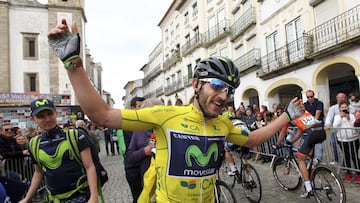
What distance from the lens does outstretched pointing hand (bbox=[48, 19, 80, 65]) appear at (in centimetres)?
148

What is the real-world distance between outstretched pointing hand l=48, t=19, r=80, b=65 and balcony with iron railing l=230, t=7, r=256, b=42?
18539 millimetres

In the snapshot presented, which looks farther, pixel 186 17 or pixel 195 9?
pixel 186 17

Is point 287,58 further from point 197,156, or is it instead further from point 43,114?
point 197,156

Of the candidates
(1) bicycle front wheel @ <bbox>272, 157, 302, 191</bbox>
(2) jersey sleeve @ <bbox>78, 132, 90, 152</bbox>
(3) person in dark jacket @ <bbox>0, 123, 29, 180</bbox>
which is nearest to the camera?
(2) jersey sleeve @ <bbox>78, 132, 90, 152</bbox>

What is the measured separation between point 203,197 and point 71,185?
1343mm

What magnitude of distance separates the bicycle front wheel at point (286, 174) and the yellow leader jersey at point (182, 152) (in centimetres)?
471

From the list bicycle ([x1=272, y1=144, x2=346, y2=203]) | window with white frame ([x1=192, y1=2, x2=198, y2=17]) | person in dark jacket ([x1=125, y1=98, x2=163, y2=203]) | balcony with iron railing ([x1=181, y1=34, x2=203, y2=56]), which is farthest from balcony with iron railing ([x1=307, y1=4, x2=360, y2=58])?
window with white frame ([x1=192, y1=2, x2=198, y2=17])

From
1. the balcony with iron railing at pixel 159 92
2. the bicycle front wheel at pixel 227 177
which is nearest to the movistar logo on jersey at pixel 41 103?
the bicycle front wheel at pixel 227 177

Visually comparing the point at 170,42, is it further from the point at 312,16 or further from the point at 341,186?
the point at 341,186

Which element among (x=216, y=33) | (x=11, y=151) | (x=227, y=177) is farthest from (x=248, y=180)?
(x=216, y=33)

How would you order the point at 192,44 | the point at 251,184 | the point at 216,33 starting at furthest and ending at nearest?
the point at 192,44 → the point at 216,33 → the point at 251,184

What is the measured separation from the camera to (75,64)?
4.91 feet

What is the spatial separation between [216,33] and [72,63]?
80.3 ft

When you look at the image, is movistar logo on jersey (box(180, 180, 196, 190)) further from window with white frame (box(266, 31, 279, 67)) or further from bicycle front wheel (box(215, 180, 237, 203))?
window with white frame (box(266, 31, 279, 67))
